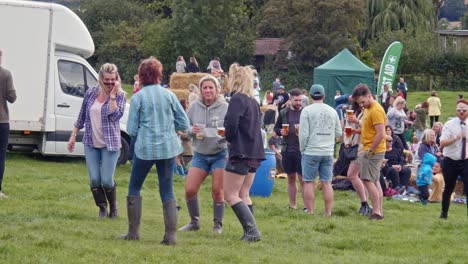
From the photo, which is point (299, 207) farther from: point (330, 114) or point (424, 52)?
point (424, 52)

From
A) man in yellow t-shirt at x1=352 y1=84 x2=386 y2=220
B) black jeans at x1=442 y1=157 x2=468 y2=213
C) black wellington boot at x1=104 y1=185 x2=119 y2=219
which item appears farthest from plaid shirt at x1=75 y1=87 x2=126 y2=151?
black jeans at x1=442 y1=157 x2=468 y2=213

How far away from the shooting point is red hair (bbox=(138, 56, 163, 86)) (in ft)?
30.8

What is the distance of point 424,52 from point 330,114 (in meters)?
46.1

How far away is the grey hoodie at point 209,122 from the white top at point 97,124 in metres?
1.06

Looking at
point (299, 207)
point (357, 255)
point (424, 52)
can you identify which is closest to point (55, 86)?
point (299, 207)

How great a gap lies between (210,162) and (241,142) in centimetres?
71

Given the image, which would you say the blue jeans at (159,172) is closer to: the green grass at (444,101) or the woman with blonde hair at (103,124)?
the woman with blonde hair at (103,124)

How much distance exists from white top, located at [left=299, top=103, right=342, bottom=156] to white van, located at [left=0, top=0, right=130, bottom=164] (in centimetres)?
671

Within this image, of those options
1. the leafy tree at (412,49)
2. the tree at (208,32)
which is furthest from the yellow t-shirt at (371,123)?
the tree at (208,32)

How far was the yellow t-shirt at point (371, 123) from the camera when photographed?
12805 millimetres

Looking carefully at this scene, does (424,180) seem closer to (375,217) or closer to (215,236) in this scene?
(375,217)

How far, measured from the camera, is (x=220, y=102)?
1058 cm

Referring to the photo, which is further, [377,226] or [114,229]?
[377,226]

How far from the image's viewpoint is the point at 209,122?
1047 cm
